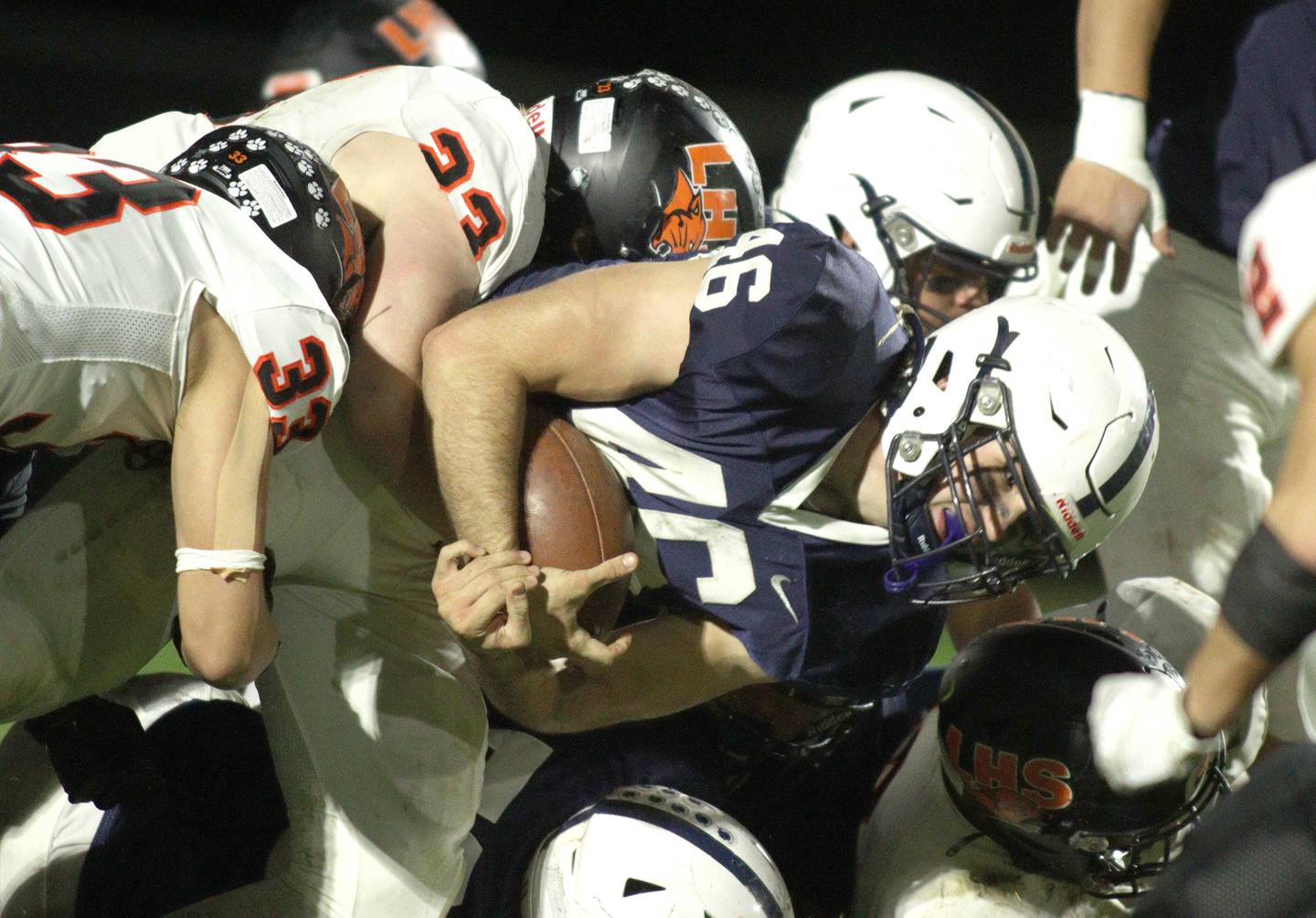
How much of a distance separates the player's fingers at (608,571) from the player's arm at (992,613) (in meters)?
1.14

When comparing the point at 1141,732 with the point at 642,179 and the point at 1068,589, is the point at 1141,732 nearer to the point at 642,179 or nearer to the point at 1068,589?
the point at 642,179

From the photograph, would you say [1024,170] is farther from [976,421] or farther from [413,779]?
[413,779]

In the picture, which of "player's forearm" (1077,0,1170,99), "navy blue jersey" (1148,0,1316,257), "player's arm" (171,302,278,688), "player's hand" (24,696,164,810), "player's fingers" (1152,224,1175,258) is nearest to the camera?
"player's arm" (171,302,278,688)

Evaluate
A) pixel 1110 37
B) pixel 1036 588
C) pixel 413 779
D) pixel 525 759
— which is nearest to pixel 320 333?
pixel 413 779

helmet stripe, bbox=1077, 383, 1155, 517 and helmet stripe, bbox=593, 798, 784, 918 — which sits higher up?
helmet stripe, bbox=1077, 383, 1155, 517

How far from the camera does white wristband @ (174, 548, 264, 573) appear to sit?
2.06 metres

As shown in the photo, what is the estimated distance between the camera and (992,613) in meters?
3.22

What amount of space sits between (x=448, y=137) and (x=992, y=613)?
5.19 ft

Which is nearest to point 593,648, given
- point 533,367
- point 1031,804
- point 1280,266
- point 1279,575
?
point 533,367

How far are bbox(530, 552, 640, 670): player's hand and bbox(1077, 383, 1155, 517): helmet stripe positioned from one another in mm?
796

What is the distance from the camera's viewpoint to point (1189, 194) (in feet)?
10.8

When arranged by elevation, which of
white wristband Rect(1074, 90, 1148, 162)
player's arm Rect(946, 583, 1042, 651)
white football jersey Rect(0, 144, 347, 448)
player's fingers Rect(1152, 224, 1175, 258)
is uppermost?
white football jersey Rect(0, 144, 347, 448)

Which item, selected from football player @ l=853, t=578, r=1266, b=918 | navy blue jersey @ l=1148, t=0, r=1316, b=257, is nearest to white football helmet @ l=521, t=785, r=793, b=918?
football player @ l=853, t=578, r=1266, b=918

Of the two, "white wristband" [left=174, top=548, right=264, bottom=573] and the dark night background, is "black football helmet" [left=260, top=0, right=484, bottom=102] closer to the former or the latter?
the dark night background
